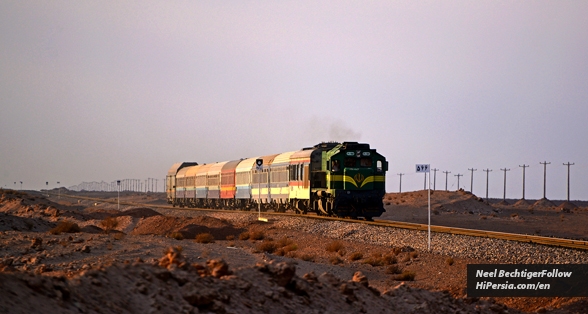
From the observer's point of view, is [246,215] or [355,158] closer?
[355,158]

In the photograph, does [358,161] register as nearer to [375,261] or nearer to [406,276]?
[375,261]

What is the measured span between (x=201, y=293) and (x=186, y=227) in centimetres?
2302

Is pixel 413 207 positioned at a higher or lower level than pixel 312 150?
lower

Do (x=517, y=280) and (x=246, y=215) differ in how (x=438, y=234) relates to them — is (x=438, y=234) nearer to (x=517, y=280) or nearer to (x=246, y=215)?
(x=517, y=280)

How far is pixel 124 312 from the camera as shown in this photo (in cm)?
893

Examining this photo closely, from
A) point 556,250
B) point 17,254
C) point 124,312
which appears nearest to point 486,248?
point 556,250

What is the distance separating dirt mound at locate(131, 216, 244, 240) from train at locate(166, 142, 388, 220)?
4.46m

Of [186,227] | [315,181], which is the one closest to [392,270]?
[186,227]

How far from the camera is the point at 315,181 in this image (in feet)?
127

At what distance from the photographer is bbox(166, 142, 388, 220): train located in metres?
35.9

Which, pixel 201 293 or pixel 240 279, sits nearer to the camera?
pixel 201 293

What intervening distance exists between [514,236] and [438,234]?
2.82 meters

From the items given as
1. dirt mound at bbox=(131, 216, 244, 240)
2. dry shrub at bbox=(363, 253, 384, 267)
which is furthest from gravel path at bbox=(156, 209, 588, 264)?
dirt mound at bbox=(131, 216, 244, 240)

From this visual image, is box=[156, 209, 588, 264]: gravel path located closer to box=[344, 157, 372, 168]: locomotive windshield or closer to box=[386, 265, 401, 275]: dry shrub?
box=[386, 265, 401, 275]: dry shrub
